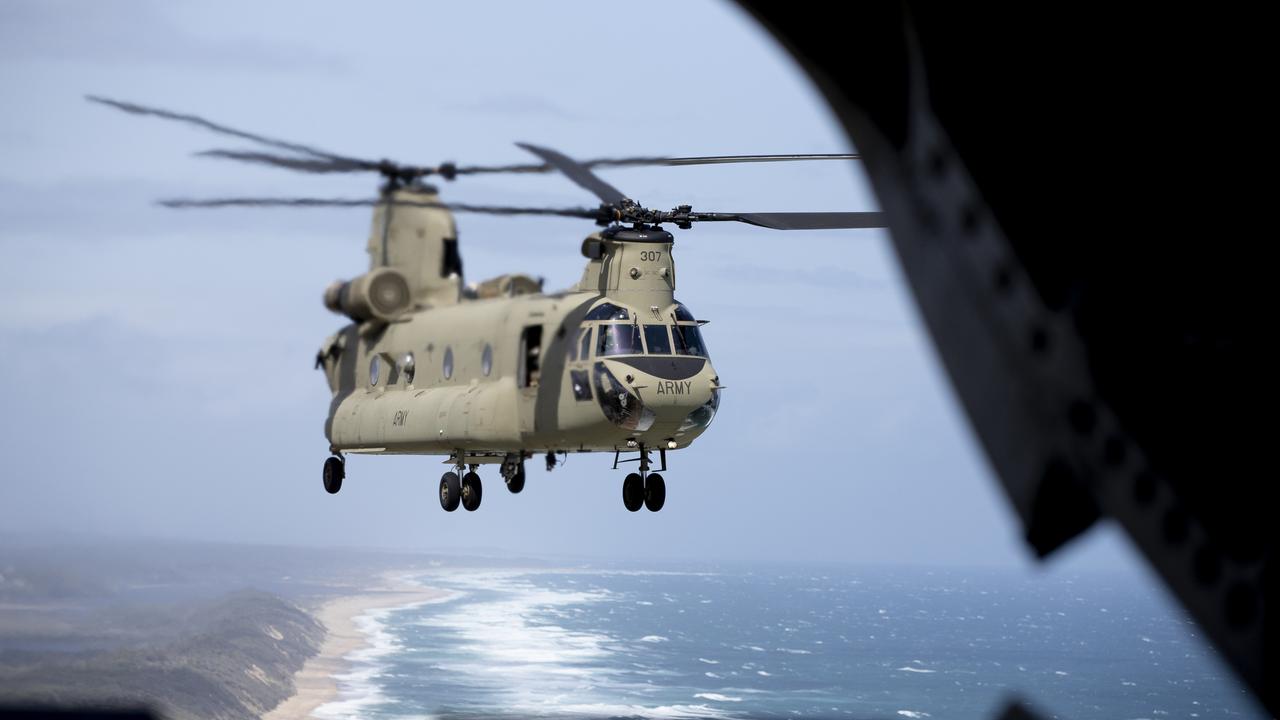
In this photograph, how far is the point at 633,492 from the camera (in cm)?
2727

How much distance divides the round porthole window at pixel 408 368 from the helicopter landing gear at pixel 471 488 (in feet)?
6.83

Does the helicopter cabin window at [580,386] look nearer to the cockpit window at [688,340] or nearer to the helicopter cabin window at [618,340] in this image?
the helicopter cabin window at [618,340]

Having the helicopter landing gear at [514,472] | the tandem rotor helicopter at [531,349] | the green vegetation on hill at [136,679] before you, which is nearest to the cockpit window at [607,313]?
the tandem rotor helicopter at [531,349]

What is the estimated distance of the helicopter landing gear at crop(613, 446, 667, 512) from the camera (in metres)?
27.0

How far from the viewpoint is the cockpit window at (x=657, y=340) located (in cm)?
2616

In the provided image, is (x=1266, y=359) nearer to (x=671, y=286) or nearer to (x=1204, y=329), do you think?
(x=1204, y=329)

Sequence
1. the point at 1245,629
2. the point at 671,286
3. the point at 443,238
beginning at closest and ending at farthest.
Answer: the point at 1245,629
the point at 671,286
the point at 443,238

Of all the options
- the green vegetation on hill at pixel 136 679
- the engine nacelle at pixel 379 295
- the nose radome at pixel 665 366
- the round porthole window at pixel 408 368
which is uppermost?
the engine nacelle at pixel 379 295

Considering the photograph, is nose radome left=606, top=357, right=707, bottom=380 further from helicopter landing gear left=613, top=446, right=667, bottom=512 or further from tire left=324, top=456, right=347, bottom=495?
tire left=324, top=456, right=347, bottom=495

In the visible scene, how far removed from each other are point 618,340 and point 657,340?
2.13 feet

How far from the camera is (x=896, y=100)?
5.90 metres

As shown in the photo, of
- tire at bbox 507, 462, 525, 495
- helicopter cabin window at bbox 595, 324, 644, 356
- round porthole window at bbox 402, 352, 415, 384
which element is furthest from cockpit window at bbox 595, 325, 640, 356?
round porthole window at bbox 402, 352, 415, 384

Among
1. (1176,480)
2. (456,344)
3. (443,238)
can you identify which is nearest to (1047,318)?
(1176,480)

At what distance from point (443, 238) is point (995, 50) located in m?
26.6
